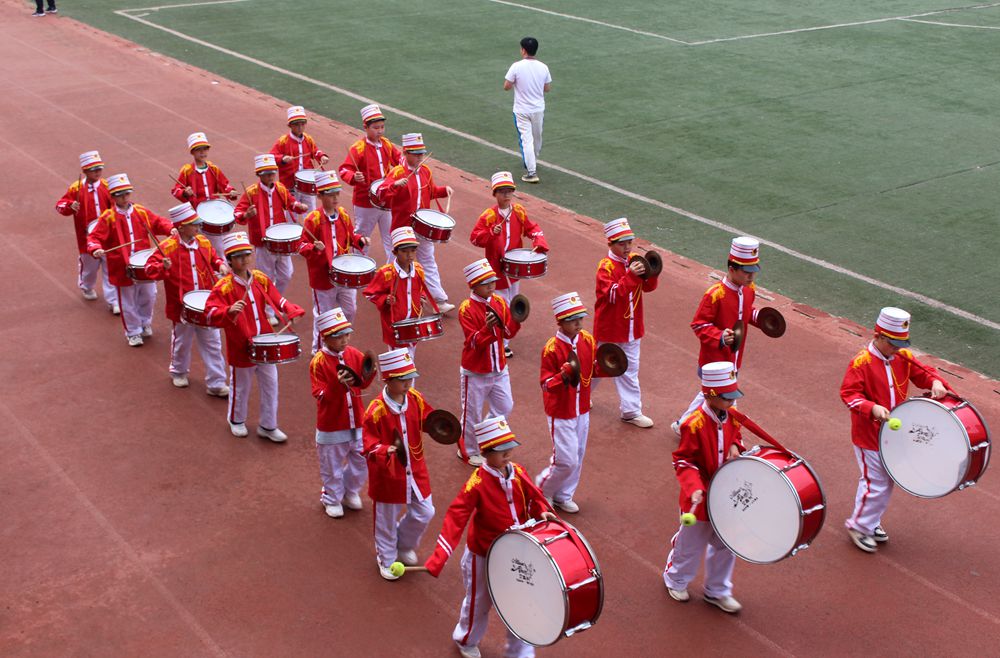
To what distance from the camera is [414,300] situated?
36.1 ft

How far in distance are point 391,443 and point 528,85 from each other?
35.6 feet

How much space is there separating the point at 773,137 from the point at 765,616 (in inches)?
514

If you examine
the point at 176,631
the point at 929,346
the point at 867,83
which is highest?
the point at 867,83

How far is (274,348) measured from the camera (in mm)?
10039

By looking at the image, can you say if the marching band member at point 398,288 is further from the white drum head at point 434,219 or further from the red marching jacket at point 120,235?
the red marching jacket at point 120,235

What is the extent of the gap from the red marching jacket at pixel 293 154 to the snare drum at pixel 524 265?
4.32 meters

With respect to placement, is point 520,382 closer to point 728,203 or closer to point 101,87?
point 728,203

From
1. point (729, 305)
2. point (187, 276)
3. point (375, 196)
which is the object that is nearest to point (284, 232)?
point (187, 276)

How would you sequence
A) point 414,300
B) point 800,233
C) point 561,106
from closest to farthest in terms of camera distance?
point 414,300 → point 800,233 → point 561,106

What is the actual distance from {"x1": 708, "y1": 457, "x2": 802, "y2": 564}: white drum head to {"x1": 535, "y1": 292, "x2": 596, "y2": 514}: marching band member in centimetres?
171

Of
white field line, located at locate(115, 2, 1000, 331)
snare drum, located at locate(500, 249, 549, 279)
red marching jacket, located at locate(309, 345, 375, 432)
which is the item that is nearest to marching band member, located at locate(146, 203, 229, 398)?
red marching jacket, located at locate(309, 345, 375, 432)

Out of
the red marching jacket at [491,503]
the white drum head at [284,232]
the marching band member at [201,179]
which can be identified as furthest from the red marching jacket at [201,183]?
the red marching jacket at [491,503]

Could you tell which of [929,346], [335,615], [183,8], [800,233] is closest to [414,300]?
[335,615]

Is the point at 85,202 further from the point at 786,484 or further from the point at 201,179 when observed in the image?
the point at 786,484
